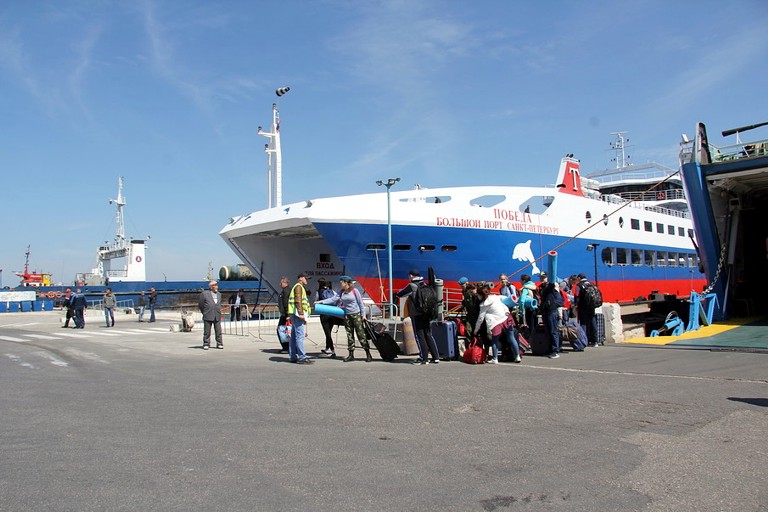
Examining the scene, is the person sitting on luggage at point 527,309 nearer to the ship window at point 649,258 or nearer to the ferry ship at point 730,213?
the ferry ship at point 730,213

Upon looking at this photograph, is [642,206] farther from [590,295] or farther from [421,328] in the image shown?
[421,328]

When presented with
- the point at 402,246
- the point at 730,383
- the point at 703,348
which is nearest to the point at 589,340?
the point at 703,348

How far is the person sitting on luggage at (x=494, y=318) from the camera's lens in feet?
30.5

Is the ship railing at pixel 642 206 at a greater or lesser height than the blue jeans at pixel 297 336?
greater

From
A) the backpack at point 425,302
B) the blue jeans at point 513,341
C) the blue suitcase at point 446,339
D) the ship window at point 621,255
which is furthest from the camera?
the ship window at point 621,255

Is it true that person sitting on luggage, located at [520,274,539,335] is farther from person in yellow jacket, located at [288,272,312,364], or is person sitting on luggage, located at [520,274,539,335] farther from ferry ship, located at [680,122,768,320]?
ferry ship, located at [680,122,768,320]

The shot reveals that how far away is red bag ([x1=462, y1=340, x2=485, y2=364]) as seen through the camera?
942 centimetres

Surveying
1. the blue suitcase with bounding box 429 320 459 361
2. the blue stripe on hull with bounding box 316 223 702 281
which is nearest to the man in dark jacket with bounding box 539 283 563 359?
the blue suitcase with bounding box 429 320 459 361

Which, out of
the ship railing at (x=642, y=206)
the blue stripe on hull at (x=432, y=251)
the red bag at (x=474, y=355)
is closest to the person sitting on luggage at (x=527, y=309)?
the red bag at (x=474, y=355)

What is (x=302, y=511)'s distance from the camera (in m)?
3.34

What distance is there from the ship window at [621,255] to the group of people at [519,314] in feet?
43.1

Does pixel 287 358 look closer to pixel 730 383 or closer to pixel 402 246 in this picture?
pixel 730 383

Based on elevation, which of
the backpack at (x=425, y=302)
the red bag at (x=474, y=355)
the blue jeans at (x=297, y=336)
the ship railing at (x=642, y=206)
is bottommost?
the red bag at (x=474, y=355)

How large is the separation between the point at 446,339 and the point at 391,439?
5.18m
